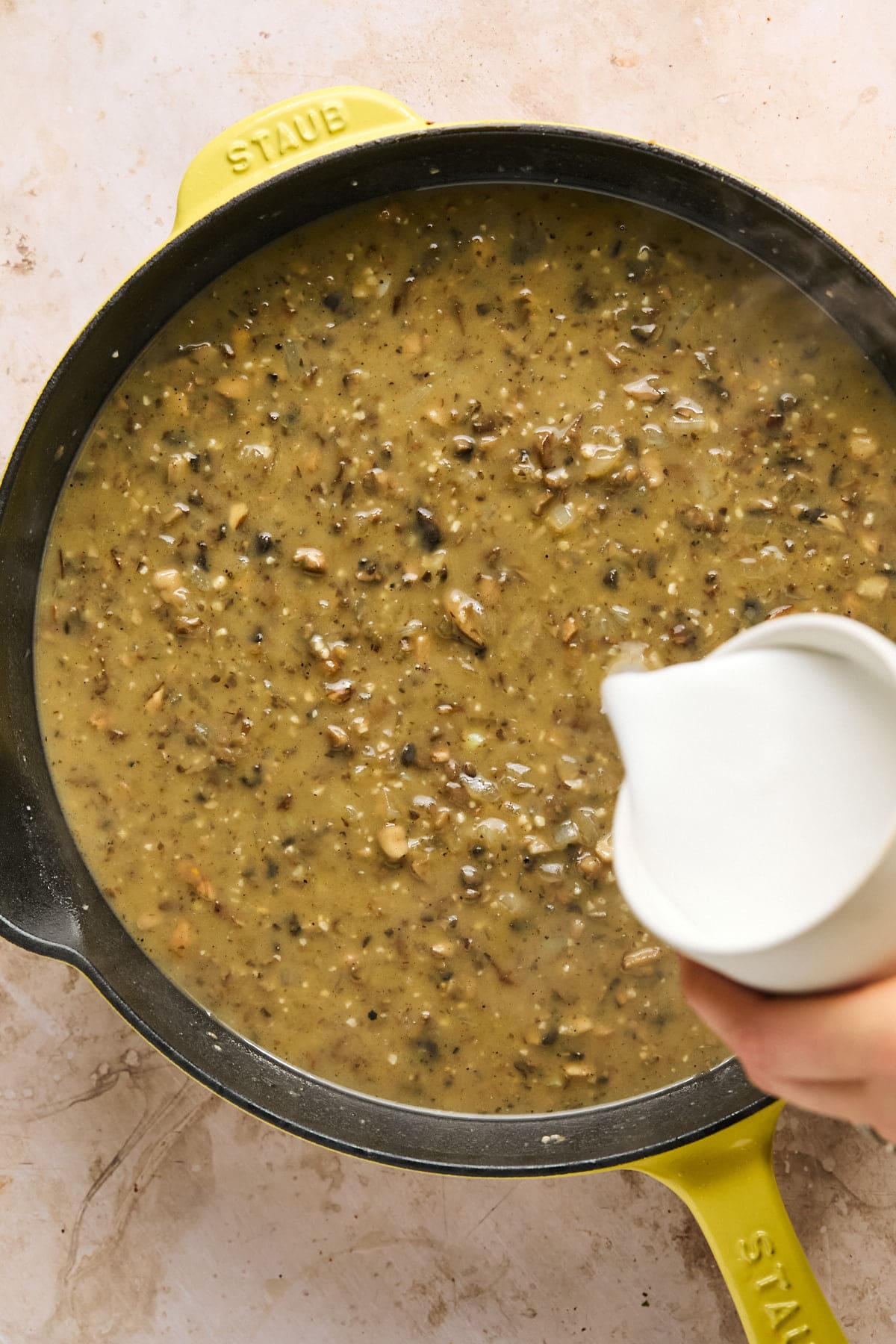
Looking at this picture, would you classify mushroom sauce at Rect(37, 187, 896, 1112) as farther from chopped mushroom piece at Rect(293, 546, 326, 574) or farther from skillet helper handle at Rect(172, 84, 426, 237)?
skillet helper handle at Rect(172, 84, 426, 237)

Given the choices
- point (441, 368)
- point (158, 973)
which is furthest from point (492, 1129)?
point (441, 368)

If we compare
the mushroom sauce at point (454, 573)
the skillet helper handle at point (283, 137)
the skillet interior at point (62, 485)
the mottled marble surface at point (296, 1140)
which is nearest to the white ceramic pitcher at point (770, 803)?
the mushroom sauce at point (454, 573)

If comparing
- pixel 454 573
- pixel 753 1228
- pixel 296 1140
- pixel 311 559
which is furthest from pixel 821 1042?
pixel 296 1140

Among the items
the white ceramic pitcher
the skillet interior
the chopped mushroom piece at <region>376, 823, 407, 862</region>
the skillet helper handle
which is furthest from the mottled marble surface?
the white ceramic pitcher

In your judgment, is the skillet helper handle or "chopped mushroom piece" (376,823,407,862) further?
"chopped mushroom piece" (376,823,407,862)

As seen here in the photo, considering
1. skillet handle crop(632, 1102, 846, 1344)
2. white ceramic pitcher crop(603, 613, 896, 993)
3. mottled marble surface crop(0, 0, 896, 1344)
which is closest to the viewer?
white ceramic pitcher crop(603, 613, 896, 993)

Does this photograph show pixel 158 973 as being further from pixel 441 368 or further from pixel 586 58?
pixel 586 58

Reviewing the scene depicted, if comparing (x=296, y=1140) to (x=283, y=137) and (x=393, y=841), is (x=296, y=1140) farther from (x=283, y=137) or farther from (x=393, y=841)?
(x=283, y=137)
